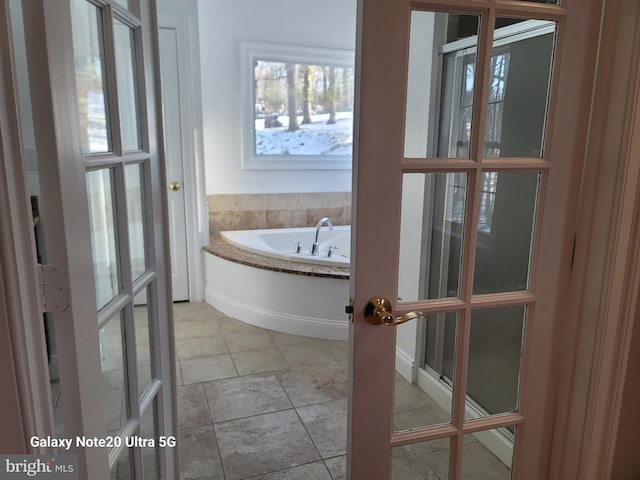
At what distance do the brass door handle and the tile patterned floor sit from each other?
0.85 ft

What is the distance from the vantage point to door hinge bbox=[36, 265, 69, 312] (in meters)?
0.84

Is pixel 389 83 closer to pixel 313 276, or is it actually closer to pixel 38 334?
pixel 38 334

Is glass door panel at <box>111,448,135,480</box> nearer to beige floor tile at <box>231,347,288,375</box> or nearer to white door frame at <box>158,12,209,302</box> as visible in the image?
beige floor tile at <box>231,347,288,375</box>

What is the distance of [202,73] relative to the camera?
388 centimetres

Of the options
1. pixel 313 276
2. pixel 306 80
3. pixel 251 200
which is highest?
pixel 306 80

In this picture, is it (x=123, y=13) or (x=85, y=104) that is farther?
(x=123, y=13)

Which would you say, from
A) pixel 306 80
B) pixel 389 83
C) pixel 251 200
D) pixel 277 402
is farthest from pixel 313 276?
pixel 389 83

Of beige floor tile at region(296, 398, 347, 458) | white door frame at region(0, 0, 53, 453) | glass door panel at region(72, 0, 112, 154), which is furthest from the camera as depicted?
beige floor tile at region(296, 398, 347, 458)

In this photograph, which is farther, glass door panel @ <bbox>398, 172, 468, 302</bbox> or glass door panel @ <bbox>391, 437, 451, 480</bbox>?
glass door panel @ <bbox>391, 437, 451, 480</bbox>

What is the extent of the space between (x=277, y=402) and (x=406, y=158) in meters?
1.74

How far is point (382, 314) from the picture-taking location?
113cm

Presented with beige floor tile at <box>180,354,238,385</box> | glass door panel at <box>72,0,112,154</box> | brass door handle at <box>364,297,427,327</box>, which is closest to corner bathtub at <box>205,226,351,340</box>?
beige floor tile at <box>180,354,238,385</box>

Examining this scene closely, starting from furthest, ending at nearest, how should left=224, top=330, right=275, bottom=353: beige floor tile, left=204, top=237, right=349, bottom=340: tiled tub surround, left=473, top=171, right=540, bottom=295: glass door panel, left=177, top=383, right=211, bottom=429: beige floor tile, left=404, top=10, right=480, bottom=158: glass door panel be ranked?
left=204, top=237, right=349, bottom=340: tiled tub surround → left=224, top=330, right=275, bottom=353: beige floor tile → left=177, top=383, right=211, bottom=429: beige floor tile → left=473, top=171, right=540, bottom=295: glass door panel → left=404, top=10, right=480, bottom=158: glass door panel

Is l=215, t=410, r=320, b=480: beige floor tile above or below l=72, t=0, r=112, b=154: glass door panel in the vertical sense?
below
